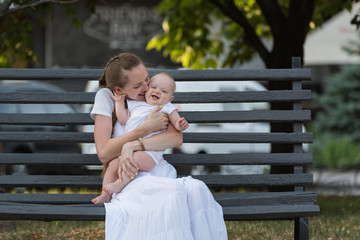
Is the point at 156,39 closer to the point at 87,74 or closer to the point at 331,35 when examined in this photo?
the point at 87,74

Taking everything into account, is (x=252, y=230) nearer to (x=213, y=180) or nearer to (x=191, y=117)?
(x=213, y=180)

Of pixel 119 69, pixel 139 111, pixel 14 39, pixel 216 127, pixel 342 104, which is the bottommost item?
pixel 342 104

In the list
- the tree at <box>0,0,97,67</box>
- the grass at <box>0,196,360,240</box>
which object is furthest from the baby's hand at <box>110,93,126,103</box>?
the tree at <box>0,0,97,67</box>

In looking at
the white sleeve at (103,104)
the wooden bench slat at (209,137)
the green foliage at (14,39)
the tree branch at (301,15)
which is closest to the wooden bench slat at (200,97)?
the wooden bench slat at (209,137)

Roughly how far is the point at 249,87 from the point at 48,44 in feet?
36.2

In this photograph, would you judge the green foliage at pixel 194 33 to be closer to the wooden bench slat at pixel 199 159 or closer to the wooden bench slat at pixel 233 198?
the wooden bench slat at pixel 199 159

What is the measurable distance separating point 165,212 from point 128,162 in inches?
14.9

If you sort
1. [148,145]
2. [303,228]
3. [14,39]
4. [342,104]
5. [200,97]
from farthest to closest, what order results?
[342,104]
[14,39]
[200,97]
[303,228]
[148,145]

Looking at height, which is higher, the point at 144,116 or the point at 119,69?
the point at 119,69

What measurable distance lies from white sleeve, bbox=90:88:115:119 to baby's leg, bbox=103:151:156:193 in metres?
0.34

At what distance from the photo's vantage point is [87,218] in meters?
3.92

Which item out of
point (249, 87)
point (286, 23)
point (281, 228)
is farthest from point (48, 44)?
point (281, 228)

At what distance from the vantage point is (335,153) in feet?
56.7

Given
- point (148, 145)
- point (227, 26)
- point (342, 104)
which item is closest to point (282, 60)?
point (227, 26)
